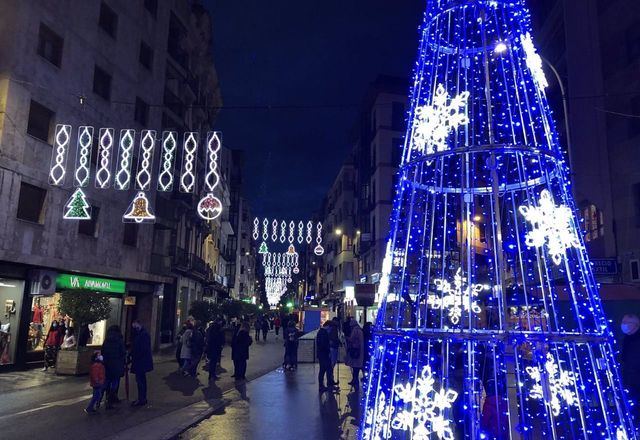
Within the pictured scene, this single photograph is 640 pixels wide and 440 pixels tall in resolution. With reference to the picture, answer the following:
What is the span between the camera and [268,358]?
83.6 ft

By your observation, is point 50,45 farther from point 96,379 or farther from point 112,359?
point 96,379

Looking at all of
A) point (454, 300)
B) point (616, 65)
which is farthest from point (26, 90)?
point (616, 65)

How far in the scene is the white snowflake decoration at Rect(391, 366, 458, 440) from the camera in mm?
5535

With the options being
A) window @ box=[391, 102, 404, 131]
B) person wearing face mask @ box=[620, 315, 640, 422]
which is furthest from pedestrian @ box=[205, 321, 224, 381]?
window @ box=[391, 102, 404, 131]

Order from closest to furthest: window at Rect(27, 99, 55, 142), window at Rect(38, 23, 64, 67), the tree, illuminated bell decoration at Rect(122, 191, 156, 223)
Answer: the tree < window at Rect(27, 99, 55, 142) < window at Rect(38, 23, 64, 67) < illuminated bell decoration at Rect(122, 191, 156, 223)

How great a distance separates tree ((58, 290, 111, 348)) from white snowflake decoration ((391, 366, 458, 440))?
47.1ft

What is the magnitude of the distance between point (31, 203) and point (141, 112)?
9010 mm

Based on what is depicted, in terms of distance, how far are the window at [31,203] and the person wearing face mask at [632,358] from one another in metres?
18.3

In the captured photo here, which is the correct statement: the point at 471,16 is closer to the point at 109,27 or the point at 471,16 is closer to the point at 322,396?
the point at 322,396

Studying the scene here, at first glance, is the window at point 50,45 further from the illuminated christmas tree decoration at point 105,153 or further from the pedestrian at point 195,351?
the pedestrian at point 195,351

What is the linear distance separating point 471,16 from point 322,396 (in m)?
9.94

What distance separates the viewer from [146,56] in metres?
27.4

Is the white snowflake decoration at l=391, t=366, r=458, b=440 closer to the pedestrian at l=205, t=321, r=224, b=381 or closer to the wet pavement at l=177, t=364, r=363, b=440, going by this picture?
the wet pavement at l=177, t=364, r=363, b=440

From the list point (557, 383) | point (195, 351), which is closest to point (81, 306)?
point (195, 351)
